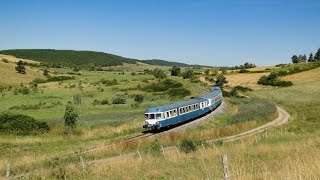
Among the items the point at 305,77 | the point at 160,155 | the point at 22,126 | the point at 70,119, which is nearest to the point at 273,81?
the point at 305,77

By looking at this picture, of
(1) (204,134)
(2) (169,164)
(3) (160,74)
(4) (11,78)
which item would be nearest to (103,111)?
(1) (204,134)

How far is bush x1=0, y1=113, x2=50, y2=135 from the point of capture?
3922 cm

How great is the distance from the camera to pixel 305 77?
118000 mm

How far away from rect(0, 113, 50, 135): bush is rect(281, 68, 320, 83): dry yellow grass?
91.2m

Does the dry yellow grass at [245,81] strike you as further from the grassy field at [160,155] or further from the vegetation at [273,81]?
the grassy field at [160,155]

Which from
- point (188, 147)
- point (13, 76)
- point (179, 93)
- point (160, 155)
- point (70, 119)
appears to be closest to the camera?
point (160, 155)

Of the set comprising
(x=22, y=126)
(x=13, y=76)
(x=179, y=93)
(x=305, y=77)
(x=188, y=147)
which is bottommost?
(x=13, y=76)

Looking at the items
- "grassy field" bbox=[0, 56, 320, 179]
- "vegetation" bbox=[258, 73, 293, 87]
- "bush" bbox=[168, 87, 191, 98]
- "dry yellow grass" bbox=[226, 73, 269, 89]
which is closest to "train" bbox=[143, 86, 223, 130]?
"grassy field" bbox=[0, 56, 320, 179]

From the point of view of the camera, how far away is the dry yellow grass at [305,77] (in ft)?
372

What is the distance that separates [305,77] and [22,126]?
9953 centimetres

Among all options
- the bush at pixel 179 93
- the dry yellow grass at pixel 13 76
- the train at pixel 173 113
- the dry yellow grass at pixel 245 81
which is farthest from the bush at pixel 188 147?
the dry yellow grass at pixel 13 76

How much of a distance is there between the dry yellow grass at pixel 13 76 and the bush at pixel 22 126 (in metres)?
82.6

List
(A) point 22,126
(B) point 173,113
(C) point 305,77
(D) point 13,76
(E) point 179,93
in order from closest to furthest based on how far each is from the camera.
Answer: (A) point 22,126 < (B) point 173,113 < (E) point 179,93 < (C) point 305,77 < (D) point 13,76

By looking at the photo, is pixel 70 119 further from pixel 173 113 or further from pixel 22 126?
pixel 173 113
